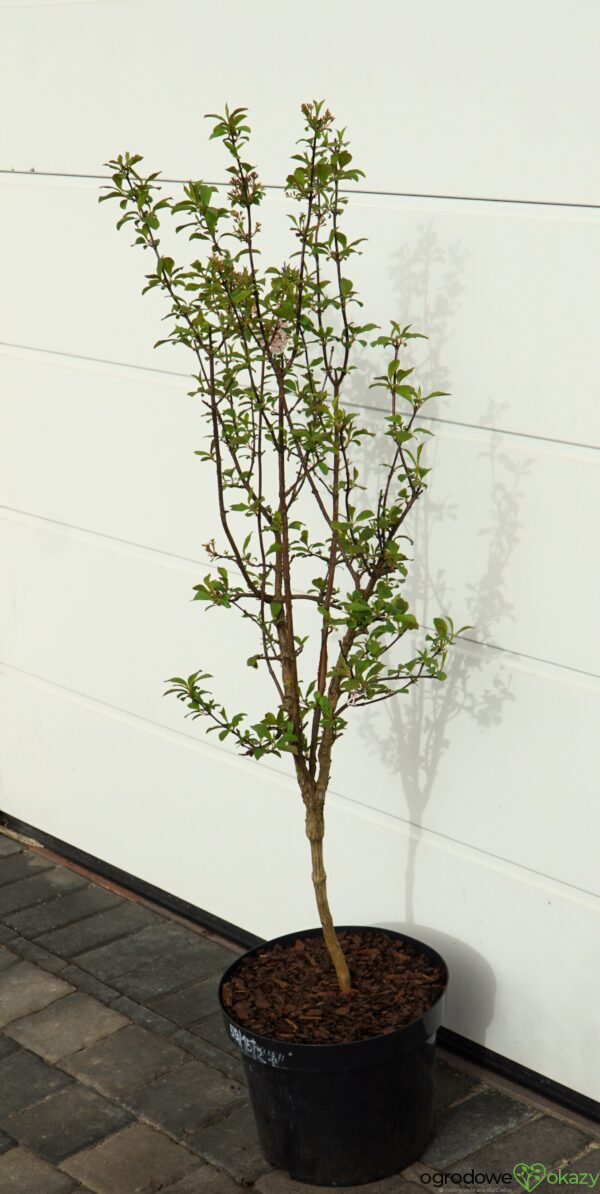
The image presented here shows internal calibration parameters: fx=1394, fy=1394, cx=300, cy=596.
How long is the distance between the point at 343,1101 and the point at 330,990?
0.25 metres

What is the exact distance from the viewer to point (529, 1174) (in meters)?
2.80

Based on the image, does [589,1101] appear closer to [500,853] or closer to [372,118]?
[500,853]

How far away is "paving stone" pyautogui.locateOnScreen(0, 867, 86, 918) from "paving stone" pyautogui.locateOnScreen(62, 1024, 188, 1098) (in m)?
0.77

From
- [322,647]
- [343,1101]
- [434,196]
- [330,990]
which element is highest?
[434,196]

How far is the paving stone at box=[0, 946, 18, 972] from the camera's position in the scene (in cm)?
369

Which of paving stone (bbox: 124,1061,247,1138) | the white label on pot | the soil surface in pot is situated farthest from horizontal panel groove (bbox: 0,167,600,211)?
paving stone (bbox: 124,1061,247,1138)

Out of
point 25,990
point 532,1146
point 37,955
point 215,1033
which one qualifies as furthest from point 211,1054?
point 532,1146

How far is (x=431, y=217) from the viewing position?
2871mm

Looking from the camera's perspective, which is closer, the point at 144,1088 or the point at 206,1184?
the point at 206,1184

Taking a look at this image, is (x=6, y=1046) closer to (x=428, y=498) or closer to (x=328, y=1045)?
(x=328, y=1045)

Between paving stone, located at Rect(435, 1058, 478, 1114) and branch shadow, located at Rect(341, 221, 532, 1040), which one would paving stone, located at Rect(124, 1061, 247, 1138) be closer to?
paving stone, located at Rect(435, 1058, 478, 1114)

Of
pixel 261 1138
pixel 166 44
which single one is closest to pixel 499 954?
pixel 261 1138

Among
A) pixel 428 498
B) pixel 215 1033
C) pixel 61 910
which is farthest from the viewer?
pixel 61 910

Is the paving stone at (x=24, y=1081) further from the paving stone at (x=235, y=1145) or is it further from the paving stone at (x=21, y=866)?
the paving stone at (x=21, y=866)
